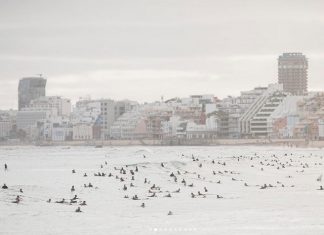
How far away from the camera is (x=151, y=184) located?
40938mm

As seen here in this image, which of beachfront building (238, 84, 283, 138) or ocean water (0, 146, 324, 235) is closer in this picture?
ocean water (0, 146, 324, 235)

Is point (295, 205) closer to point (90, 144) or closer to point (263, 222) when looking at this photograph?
point (263, 222)

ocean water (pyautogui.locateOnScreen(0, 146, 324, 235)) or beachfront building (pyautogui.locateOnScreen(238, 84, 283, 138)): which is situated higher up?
beachfront building (pyautogui.locateOnScreen(238, 84, 283, 138))

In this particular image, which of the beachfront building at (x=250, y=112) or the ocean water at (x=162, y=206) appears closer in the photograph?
the ocean water at (x=162, y=206)

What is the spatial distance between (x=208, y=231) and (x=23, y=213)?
6182 mm

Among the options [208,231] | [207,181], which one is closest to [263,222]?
[208,231]

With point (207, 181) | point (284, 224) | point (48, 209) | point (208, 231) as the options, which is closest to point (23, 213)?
point (48, 209)

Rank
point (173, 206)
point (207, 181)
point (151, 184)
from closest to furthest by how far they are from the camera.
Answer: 1. point (173, 206)
2. point (151, 184)
3. point (207, 181)

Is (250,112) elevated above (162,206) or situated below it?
above

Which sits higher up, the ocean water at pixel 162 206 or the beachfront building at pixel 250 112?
the beachfront building at pixel 250 112

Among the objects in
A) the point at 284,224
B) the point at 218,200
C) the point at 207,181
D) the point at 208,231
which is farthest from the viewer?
the point at 207,181

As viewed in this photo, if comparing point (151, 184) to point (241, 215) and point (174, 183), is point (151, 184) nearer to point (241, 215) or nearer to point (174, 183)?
point (174, 183)

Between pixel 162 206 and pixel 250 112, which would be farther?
pixel 250 112

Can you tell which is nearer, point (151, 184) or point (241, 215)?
point (241, 215)
